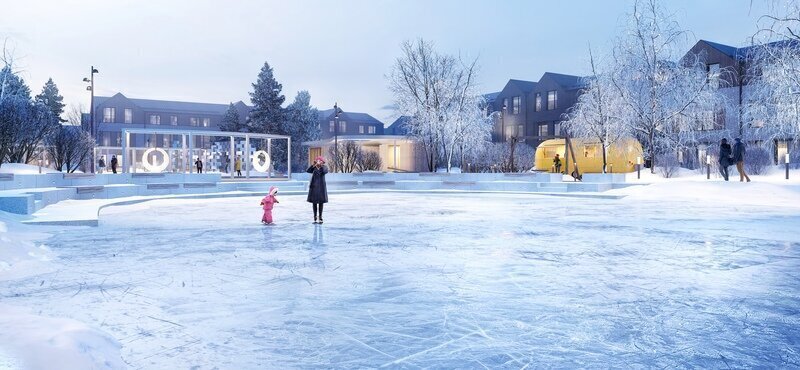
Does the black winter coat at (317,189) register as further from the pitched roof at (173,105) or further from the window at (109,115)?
the window at (109,115)

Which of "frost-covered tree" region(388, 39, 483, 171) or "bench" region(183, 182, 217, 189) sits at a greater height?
"frost-covered tree" region(388, 39, 483, 171)

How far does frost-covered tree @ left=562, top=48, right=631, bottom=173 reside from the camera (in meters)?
31.4

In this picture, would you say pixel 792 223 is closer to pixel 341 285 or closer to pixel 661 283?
pixel 661 283

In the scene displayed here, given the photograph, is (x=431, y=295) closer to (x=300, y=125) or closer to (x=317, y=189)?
(x=317, y=189)

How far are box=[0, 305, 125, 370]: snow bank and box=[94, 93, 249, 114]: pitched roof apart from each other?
82.5 metres

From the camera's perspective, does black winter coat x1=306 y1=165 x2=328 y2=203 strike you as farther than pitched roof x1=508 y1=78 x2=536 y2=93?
No

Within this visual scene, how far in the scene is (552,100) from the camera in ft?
179

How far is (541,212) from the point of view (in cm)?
1598

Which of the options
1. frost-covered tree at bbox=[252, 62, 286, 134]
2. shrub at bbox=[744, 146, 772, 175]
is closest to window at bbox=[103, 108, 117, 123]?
frost-covered tree at bbox=[252, 62, 286, 134]

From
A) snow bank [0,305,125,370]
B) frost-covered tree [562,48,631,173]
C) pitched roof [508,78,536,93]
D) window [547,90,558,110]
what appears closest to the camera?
snow bank [0,305,125,370]

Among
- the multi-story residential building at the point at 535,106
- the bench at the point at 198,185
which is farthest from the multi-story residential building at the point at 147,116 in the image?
the bench at the point at 198,185

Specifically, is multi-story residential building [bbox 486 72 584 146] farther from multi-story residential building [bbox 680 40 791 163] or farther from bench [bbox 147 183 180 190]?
bench [bbox 147 183 180 190]

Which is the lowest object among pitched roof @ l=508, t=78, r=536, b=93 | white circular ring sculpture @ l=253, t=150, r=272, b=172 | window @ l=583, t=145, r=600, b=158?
white circular ring sculpture @ l=253, t=150, r=272, b=172

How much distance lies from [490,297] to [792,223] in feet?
32.7
